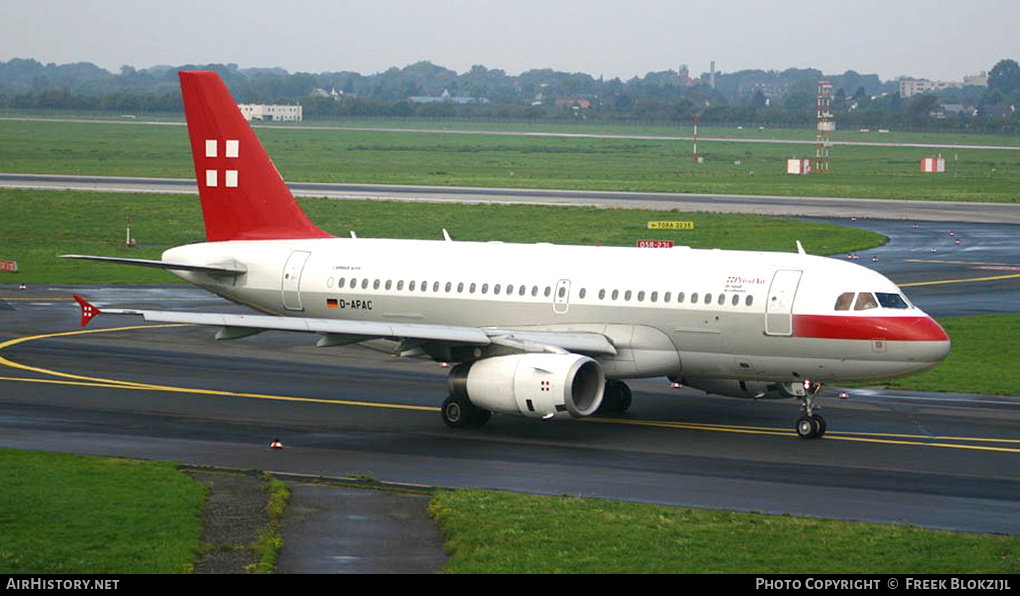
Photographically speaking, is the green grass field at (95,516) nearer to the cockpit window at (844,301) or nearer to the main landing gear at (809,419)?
the main landing gear at (809,419)

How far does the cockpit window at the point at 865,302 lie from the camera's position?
35375 mm

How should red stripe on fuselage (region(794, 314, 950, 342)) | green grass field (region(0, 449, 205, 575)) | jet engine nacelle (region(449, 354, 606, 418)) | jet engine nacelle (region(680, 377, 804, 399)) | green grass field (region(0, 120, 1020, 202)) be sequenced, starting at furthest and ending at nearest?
green grass field (region(0, 120, 1020, 202))
jet engine nacelle (region(680, 377, 804, 399))
red stripe on fuselage (region(794, 314, 950, 342))
jet engine nacelle (region(449, 354, 606, 418))
green grass field (region(0, 449, 205, 575))

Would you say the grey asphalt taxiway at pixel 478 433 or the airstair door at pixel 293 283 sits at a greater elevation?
the airstair door at pixel 293 283

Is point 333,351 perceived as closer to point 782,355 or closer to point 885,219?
point 782,355

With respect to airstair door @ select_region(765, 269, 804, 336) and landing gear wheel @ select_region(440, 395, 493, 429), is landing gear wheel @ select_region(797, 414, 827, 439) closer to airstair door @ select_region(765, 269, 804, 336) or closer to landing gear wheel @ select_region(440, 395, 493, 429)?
airstair door @ select_region(765, 269, 804, 336)

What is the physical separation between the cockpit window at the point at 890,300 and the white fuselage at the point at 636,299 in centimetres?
10

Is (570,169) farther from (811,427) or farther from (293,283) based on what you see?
(811,427)

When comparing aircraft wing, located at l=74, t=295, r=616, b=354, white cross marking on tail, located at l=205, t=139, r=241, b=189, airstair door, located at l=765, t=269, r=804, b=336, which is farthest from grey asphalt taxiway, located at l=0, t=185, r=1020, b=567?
white cross marking on tail, located at l=205, t=139, r=241, b=189

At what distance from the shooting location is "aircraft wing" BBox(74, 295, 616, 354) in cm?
3569

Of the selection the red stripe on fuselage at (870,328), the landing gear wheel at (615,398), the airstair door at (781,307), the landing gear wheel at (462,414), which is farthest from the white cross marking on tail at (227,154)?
the red stripe on fuselage at (870,328)

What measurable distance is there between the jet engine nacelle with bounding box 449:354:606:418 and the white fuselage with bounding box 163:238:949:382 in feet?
6.79
